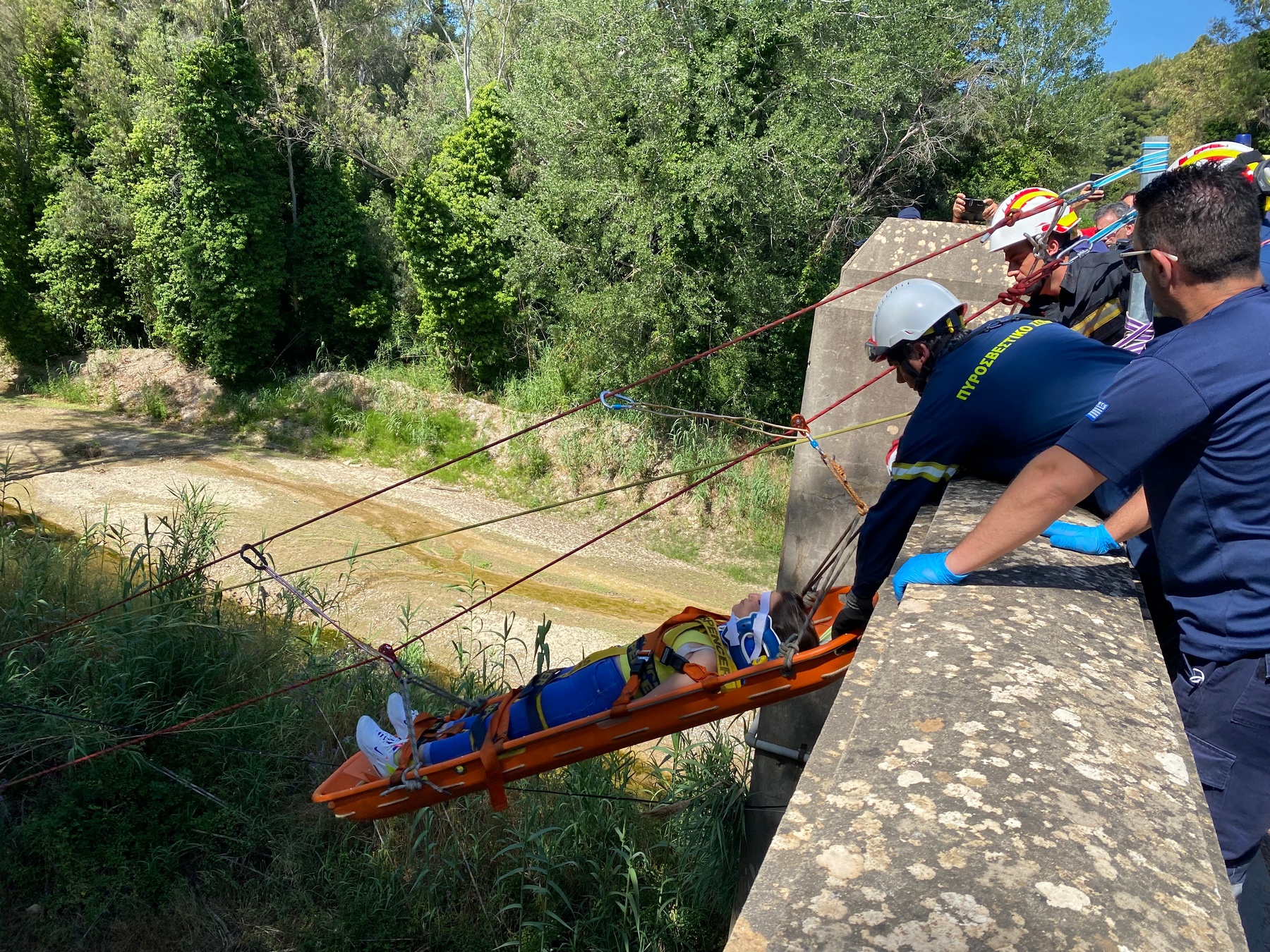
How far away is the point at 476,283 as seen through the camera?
16.8 meters

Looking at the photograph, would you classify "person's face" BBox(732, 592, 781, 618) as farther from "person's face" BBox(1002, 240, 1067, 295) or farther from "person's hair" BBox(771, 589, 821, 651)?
"person's face" BBox(1002, 240, 1067, 295)

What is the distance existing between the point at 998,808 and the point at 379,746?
10.5 ft

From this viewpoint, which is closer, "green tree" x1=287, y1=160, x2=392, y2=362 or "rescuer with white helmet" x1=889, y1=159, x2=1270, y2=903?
"rescuer with white helmet" x1=889, y1=159, x2=1270, y2=903

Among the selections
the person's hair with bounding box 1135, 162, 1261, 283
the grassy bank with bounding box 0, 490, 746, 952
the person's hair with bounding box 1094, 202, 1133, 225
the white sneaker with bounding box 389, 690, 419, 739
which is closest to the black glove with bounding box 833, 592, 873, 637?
the person's hair with bounding box 1135, 162, 1261, 283

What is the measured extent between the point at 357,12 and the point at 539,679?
22415mm

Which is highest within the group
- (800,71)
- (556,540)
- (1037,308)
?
(800,71)

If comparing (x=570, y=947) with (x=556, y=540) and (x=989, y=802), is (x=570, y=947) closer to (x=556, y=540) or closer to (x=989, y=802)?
(x=989, y=802)

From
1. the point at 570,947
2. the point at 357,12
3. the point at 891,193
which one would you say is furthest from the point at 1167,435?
the point at 357,12

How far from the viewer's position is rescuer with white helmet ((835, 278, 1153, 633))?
2.60m

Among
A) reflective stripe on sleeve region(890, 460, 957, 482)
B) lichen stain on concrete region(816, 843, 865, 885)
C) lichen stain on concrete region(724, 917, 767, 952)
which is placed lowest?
→ lichen stain on concrete region(816, 843, 865, 885)

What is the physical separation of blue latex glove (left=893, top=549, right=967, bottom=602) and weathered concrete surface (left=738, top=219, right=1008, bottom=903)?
2.76 meters

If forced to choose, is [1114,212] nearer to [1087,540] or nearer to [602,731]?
[1087,540]

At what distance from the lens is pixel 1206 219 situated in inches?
71.6

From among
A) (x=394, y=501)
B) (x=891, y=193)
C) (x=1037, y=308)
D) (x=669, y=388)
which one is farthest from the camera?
(x=891, y=193)
